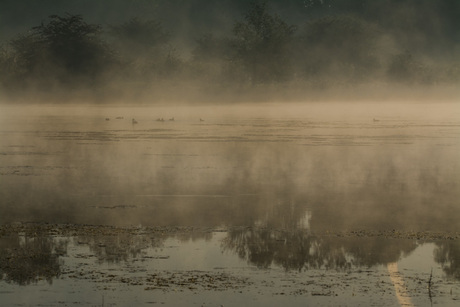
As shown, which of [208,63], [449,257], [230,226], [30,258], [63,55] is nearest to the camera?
[30,258]

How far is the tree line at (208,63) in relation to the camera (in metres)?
81.7

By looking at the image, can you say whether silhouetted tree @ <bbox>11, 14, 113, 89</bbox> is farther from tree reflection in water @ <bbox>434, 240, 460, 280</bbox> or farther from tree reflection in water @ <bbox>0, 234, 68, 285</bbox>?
tree reflection in water @ <bbox>434, 240, 460, 280</bbox>

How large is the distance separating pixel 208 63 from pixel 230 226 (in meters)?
79.2

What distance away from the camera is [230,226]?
13.0 metres

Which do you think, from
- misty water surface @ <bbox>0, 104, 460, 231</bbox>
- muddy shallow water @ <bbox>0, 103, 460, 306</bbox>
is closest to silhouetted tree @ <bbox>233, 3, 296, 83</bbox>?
misty water surface @ <bbox>0, 104, 460, 231</bbox>

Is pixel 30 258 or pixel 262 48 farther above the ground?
pixel 262 48

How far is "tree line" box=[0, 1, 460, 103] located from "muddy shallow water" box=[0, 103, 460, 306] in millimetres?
55787

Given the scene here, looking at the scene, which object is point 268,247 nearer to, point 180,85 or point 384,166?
point 384,166

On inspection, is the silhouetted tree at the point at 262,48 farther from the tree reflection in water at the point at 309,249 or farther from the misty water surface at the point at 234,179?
the tree reflection in water at the point at 309,249

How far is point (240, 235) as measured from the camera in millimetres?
12367

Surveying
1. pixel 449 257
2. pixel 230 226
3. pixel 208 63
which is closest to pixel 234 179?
pixel 230 226

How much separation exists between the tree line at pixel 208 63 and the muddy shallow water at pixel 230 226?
5579cm

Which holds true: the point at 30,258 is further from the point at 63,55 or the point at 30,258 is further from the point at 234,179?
the point at 63,55

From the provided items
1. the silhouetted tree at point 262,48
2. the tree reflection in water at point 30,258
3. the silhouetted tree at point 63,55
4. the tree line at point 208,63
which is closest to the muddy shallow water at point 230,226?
the tree reflection in water at point 30,258
